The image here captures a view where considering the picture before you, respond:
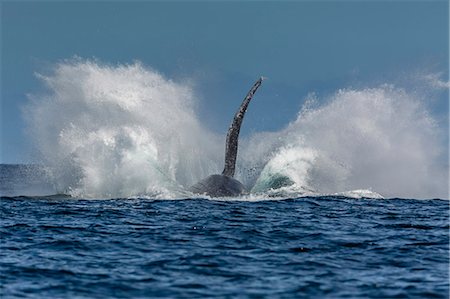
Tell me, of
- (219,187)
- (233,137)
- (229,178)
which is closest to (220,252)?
(219,187)

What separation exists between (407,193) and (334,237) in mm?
23958

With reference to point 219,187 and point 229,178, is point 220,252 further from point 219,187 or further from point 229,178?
point 229,178

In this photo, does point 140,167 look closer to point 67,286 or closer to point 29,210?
point 29,210

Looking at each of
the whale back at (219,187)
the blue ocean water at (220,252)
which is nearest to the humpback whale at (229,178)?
the whale back at (219,187)

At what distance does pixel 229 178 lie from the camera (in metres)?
25.7

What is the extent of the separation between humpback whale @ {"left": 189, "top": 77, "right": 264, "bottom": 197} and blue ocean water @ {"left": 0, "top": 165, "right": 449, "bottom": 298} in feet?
9.70

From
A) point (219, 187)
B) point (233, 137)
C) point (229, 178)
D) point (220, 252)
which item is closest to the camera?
point (220, 252)

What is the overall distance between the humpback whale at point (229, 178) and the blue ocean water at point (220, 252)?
296cm

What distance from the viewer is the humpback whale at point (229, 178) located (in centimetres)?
2445

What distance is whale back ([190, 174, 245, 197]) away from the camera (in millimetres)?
24234

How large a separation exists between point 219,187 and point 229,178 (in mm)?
1218

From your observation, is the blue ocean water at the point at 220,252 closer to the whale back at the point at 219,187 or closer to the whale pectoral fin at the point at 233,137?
the whale back at the point at 219,187

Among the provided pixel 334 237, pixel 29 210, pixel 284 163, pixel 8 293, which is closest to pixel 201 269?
pixel 8 293

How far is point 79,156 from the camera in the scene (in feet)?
94.6
